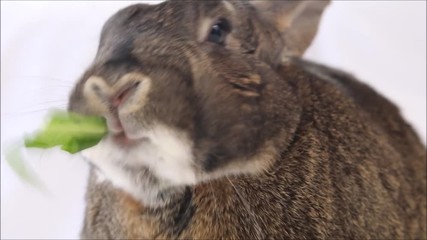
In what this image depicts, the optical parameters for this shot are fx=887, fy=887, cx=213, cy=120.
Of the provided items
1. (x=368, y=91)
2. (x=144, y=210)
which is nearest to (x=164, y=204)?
(x=144, y=210)

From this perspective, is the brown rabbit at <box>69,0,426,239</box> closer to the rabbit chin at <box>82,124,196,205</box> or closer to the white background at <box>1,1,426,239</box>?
the rabbit chin at <box>82,124,196,205</box>

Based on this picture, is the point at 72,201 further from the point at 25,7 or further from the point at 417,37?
the point at 417,37

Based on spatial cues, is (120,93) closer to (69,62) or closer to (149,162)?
(149,162)

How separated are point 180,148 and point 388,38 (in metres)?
1.15

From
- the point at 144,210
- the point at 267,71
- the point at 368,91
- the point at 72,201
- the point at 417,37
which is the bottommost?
the point at 72,201

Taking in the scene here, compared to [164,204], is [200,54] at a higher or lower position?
higher

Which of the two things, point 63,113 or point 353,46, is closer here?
point 63,113

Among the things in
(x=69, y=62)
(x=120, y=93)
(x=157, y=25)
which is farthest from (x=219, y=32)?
(x=69, y=62)

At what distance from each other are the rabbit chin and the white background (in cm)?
44

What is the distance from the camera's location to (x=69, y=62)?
184 centimetres

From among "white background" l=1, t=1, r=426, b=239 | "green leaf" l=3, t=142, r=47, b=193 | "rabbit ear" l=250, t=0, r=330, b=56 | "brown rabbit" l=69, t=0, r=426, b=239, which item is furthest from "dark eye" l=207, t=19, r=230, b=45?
"white background" l=1, t=1, r=426, b=239

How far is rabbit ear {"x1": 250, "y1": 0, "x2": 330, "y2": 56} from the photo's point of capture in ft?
4.20

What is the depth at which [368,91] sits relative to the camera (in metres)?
1.66

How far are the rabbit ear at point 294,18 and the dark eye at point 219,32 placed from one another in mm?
118
